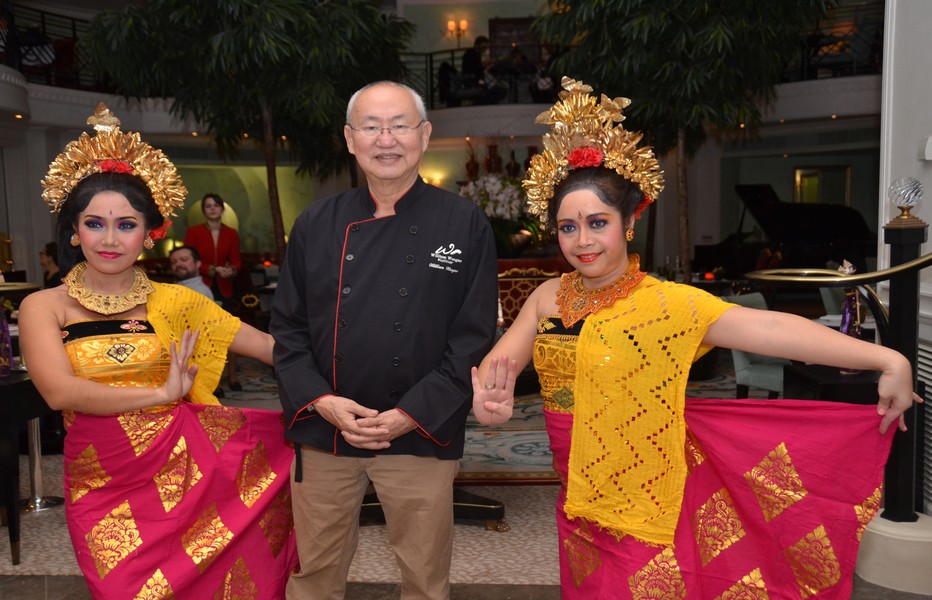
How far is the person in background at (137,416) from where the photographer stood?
2.29 meters

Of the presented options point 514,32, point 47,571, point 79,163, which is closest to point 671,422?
point 79,163

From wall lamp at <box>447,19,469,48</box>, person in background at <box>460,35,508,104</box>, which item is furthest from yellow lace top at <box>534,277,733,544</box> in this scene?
wall lamp at <box>447,19,469,48</box>

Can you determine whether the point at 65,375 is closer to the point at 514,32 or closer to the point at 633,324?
the point at 633,324

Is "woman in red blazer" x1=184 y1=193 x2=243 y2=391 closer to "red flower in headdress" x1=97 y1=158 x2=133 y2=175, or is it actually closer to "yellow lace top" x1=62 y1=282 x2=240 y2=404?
"yellow lace top" x1=62 y1=282 x2=240 y2=404

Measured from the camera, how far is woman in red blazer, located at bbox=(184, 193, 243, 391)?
23.5ft

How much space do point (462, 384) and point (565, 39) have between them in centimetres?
657

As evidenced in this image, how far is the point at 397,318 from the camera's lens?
2.11 meters

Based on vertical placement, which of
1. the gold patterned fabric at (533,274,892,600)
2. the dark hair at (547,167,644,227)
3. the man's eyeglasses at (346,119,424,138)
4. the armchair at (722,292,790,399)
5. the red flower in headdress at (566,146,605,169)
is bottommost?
the armchair at (722,292,790,399)

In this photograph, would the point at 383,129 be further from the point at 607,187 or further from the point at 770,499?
the point at 770,499

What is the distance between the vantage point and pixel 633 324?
202cm

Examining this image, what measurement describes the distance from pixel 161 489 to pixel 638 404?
1352 mm

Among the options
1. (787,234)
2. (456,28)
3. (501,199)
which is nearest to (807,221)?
(787,234)

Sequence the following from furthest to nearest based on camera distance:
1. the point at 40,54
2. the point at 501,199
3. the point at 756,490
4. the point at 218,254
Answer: the point at 40,54, the point at 218,254, the point at 501,199, the point at 756,490

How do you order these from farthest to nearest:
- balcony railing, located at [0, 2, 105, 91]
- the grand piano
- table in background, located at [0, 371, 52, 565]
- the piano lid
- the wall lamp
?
the wall lamp < the piano lid < the grand piano < balcony railing, located at [0, 2, 105, 91] < table in background, located at [0, 371, 52, 565]
